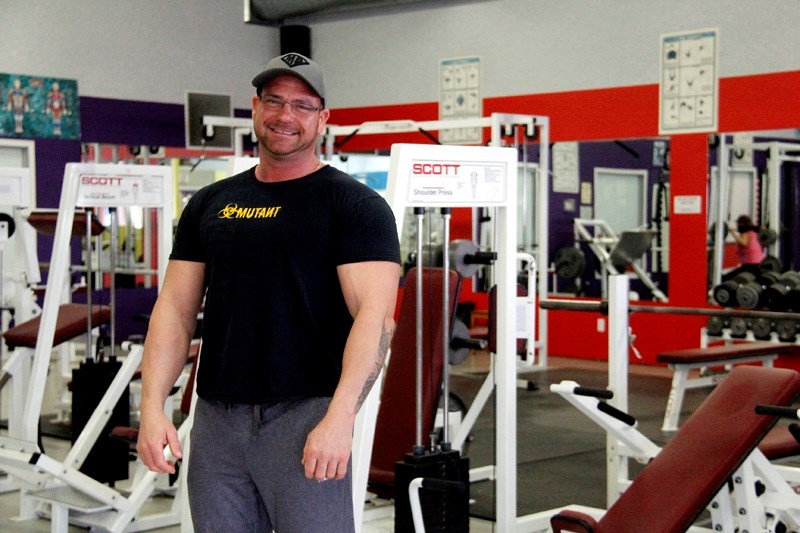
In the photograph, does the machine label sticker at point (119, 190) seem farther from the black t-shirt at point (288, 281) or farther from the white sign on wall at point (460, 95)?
the white sign on wall at point (460, 95)

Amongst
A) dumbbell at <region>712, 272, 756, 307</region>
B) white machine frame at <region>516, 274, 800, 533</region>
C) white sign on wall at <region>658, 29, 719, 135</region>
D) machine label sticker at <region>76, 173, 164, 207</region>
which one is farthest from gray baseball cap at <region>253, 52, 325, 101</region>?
white sign on wall at <region>658, 29, 719, 135</region>

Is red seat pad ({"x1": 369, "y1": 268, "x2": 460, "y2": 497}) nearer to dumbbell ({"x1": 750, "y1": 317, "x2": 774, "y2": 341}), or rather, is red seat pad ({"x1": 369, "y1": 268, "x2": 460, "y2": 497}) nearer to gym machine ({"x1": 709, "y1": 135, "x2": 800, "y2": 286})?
dumbbell ({"x1": 750, "y1": 317, "x2": 774, "y2": 341})

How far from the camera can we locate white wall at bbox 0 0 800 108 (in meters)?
8.69

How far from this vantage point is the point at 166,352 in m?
2.10

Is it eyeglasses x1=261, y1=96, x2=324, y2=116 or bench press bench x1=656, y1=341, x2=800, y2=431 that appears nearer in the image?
eyeglasses x1=261, y1=96, x2=324, y2=116

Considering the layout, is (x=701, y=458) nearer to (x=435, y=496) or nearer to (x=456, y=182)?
(x=435, y=496)

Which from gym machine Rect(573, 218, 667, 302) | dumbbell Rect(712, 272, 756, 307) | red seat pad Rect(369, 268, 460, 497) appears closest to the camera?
red seat pad Rect(369, 268, 460, 497)

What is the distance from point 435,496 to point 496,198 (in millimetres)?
1004

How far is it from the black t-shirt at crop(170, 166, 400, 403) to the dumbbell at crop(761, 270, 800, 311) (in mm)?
5561

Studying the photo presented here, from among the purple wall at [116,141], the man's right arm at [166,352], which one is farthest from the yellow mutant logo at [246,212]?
the purple wall at [116,141]

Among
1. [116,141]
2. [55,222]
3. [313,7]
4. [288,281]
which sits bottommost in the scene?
[288,281]

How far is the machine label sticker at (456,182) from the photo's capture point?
335 cm

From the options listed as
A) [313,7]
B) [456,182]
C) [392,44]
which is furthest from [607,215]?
[456,182]

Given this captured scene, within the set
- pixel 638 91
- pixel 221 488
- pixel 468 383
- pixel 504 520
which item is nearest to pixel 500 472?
pixel 504 520
